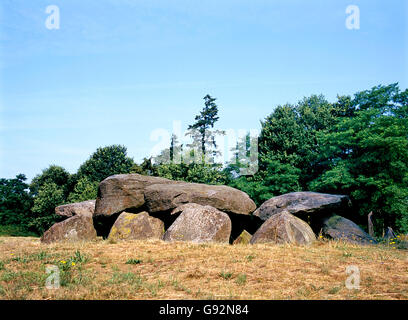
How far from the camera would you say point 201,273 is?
6.41 metres

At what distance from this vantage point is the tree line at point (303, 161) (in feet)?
72.5

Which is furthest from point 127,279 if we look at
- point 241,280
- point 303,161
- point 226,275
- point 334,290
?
point 303,161

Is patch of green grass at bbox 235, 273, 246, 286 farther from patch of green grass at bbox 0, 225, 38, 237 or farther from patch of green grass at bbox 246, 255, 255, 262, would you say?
patch of green grass at bbox 0, 225, 38, 237

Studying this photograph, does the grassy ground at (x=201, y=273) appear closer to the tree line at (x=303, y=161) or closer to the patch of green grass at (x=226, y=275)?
the patch of green grass at (x=226, y=275)

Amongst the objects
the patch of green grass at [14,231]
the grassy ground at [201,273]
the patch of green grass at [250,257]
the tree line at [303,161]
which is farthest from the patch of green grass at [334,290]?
the patch of green grass at [14,231]

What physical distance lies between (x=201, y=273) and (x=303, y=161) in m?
22.9

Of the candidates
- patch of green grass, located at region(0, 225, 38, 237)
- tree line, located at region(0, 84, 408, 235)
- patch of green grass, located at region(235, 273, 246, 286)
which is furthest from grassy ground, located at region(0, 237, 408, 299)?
patch of green grass, located at region(0, 225, 38, 237)

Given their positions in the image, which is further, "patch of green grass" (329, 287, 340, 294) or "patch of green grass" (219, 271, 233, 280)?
"patch of green grass" (219, 271, 233, 280)

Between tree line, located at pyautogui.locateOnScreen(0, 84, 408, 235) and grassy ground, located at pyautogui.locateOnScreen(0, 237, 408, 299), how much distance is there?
1479 cm

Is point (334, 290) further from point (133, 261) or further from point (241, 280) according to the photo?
point (133, 261)

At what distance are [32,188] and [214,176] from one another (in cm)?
2707

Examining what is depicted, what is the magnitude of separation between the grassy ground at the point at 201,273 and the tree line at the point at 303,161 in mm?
14794

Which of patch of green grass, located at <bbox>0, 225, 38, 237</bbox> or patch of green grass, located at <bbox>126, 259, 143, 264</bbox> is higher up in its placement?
patch of green grass, located at <bbox>126, 259, 143, 264</bbox>

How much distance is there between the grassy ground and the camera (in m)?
5.30
